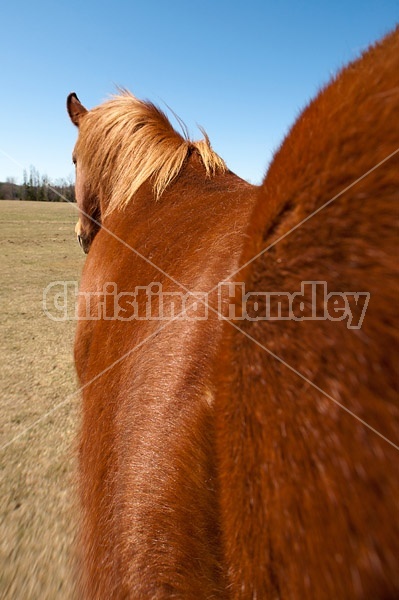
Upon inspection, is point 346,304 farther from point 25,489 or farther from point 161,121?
point 25,489

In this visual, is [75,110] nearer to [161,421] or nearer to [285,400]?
[161,421]

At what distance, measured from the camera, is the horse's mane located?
5.38ft

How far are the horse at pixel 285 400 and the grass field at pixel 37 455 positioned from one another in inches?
46.6

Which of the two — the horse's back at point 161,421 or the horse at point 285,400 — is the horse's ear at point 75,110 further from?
the horse at point 285,400

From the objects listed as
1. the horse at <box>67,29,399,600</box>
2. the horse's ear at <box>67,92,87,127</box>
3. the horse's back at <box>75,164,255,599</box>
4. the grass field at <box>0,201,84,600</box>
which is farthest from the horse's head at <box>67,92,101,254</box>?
the horse at <box>67,29,399,600</box>

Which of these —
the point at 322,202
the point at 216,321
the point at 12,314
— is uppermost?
the point at 322,202

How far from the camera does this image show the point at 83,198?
2.26 metres

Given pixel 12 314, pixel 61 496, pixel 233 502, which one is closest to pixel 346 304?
pixel 233 502

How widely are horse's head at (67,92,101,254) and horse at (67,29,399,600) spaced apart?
4.60 feet

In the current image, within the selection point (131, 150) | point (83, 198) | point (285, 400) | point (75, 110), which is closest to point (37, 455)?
point (83, 198)

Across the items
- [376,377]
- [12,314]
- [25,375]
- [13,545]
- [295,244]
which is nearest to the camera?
[376,377]

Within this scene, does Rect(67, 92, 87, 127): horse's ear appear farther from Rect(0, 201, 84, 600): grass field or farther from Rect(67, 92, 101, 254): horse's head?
Rect(0, 201, 84, 600): grass field

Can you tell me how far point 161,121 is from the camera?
181 cm

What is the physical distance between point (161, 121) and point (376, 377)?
170 centimetres
